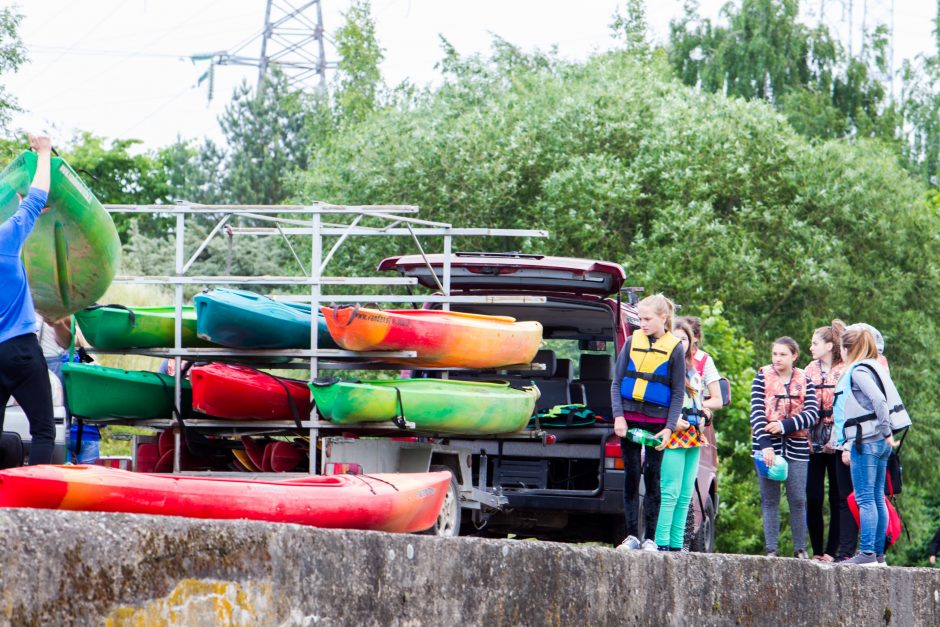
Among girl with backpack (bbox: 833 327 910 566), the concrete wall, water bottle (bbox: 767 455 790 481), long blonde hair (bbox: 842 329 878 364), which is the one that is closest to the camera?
the concrete wall

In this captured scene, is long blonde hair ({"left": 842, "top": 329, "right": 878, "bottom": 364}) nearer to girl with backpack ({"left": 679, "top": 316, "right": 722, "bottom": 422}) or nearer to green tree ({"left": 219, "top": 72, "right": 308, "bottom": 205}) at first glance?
girl with backpack ({"left": 679, "top": 316, "right": 722, "bottom": 422})

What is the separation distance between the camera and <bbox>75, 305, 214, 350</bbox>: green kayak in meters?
7.80

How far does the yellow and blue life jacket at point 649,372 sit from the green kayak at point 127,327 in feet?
8.46

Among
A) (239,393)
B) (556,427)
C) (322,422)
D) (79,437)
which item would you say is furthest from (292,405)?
(556,427)

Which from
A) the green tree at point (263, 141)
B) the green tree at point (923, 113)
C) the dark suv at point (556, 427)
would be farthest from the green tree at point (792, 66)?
the dark suv at point (556, 427)

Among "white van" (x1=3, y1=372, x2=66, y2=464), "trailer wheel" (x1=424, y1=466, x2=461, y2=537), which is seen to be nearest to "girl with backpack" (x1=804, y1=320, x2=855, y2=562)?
"trailer wheel" (x1=424, y1=466, x2=461, y2=537)

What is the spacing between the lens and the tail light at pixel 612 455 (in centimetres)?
864

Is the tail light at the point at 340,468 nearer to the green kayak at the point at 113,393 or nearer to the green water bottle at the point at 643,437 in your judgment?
the green kayak at the point at 113,393

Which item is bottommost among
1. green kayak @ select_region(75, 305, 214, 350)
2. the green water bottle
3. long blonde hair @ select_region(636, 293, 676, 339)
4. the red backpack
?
the red backpack

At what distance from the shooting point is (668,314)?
738 centimetres

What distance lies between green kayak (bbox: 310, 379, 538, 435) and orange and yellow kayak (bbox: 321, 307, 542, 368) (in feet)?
0.51

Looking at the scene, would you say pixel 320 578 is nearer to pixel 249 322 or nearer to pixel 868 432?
pixel 249 322

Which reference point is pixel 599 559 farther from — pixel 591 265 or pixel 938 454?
pixel 938 454

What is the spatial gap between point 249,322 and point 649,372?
2.20m
